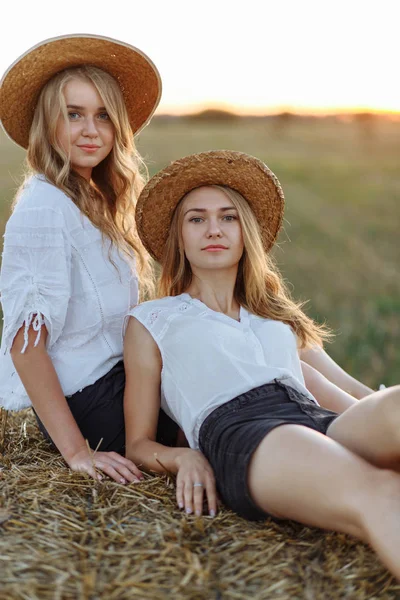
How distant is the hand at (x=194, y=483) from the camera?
266 cm

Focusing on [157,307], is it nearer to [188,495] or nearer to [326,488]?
[188,495]

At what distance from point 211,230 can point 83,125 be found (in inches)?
28.8

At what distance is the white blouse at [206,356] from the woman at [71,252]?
265 mm

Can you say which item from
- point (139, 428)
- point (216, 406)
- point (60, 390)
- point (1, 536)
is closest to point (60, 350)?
point (60, 390)

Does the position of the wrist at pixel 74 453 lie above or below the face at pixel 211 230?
below

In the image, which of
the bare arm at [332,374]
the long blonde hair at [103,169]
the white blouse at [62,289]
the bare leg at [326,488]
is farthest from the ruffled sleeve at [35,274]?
the bare arm at [332,374]

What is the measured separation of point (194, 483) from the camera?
8.99 feet

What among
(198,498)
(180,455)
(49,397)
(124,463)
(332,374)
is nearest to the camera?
(198,498)

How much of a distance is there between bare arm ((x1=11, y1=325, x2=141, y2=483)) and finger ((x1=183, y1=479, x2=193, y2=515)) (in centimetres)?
40

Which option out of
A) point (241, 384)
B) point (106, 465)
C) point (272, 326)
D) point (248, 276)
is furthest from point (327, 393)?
point (106, 465)

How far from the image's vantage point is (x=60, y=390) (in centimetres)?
316

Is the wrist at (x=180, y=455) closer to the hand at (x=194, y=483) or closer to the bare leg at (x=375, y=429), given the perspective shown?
the hand at (x=194, y=483)

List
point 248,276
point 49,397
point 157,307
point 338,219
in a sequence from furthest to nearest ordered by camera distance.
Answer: point 338,219 → point 248,276 → point 157,307 → point 49,397

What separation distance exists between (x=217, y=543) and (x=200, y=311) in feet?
3.60
